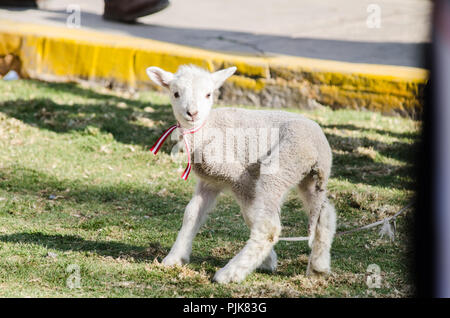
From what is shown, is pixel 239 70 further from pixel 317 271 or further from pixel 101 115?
pixel 317 271

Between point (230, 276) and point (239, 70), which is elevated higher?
point (239, 70)

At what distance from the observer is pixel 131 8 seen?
34.9 ft

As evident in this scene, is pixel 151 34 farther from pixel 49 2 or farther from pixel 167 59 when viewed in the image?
pixel 49 2

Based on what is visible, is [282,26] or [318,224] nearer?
[318,224]

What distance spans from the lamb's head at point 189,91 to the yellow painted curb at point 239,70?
4.29m

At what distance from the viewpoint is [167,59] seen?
859 cm

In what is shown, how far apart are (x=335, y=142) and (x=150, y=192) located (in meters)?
2.42

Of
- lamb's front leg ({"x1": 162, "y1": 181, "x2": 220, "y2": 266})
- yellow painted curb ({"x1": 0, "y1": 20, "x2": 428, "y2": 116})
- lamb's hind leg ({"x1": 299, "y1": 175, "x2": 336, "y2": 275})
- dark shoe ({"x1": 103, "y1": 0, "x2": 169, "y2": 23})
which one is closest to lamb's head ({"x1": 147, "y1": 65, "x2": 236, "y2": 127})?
lamb's front leg ({"x1": 162, "y1": 181, "x2": 220, "y2": 266})

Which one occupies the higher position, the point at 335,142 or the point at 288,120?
the point at 288,120

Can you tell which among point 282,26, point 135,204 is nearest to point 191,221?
point 135,204

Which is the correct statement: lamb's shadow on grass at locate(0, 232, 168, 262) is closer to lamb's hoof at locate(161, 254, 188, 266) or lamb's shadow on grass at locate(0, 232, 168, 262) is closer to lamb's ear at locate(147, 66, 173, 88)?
lamb's hoof at locate(161, 254, 188, 266)

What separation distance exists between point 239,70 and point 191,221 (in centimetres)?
453
